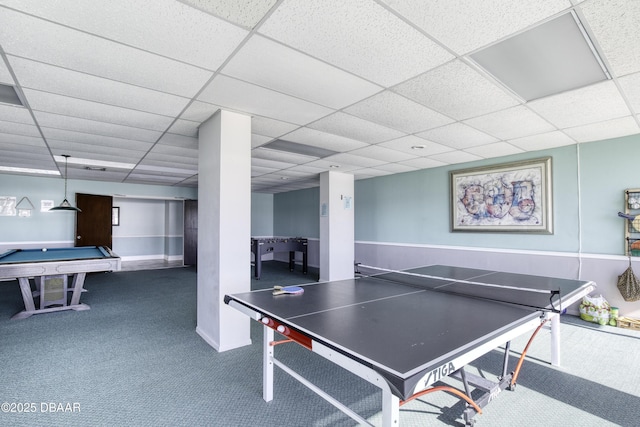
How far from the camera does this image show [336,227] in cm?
645

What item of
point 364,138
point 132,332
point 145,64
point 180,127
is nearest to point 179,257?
point 132,332

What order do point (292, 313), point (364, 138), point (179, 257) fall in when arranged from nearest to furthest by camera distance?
1. point (292, 313)
2. point (364, 138)
3. point (179, 257)

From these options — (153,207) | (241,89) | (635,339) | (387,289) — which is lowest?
(635,339)

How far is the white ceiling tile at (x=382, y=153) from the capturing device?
180 inches

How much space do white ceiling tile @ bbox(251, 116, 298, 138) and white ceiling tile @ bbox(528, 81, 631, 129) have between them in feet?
7.95

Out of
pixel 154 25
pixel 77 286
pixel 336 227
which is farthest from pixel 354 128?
pixel 77 286

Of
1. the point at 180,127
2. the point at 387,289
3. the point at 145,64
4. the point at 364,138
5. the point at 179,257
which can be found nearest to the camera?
the point at 145,64

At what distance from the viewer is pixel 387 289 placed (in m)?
2.41

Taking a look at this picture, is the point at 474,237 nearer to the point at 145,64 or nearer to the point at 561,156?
the point at 561,156

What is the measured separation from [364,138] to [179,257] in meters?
8.49

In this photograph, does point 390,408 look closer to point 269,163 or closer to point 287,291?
point 287,291

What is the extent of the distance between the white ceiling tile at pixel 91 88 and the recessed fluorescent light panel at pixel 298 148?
58.8 inches

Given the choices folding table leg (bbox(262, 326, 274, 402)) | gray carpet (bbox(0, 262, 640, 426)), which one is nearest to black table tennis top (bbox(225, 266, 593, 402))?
folding table leg (bbox(262, 326, 274, 402))

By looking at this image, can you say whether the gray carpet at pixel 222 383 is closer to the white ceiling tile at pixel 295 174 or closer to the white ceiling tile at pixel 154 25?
the white ceiling tile at pixel 154 25
